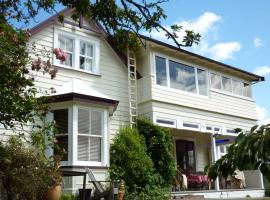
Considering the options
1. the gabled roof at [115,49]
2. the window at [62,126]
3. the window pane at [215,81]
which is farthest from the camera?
the window pane at [215,81]

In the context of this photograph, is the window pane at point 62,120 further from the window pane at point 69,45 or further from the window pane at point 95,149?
the window pane at point 69,45

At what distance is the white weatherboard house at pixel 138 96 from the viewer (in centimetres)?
1347

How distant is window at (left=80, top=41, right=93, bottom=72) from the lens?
50.4ft

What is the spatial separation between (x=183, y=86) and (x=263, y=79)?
659cm

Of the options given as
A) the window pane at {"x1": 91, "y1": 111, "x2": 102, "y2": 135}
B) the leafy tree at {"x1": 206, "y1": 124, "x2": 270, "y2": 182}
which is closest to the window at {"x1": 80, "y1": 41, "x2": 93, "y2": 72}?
the window pane at {"x1": 91, "y1": 111, "x2": 102, "y2": 135}

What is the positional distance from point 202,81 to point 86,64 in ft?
20.2

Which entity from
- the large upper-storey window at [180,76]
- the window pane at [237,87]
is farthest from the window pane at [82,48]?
the window pane at [237,87]

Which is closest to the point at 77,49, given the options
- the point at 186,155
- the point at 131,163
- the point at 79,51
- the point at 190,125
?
the point at 79,51

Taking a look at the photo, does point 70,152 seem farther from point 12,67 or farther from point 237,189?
point 237,189

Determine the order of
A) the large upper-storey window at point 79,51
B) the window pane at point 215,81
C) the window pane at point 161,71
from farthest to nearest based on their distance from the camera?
1. the window pane at point 215,81
2. the window pane at point 161,71
3. the large upper-storey window at point 79,51

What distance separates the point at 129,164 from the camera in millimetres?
13664

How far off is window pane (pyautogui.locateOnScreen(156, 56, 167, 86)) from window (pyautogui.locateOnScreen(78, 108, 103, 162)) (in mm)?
3801

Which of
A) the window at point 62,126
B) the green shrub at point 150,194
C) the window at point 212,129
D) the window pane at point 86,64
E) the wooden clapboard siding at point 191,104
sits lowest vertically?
the green shrub at point 150,194

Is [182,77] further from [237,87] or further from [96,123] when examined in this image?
[96,123]
